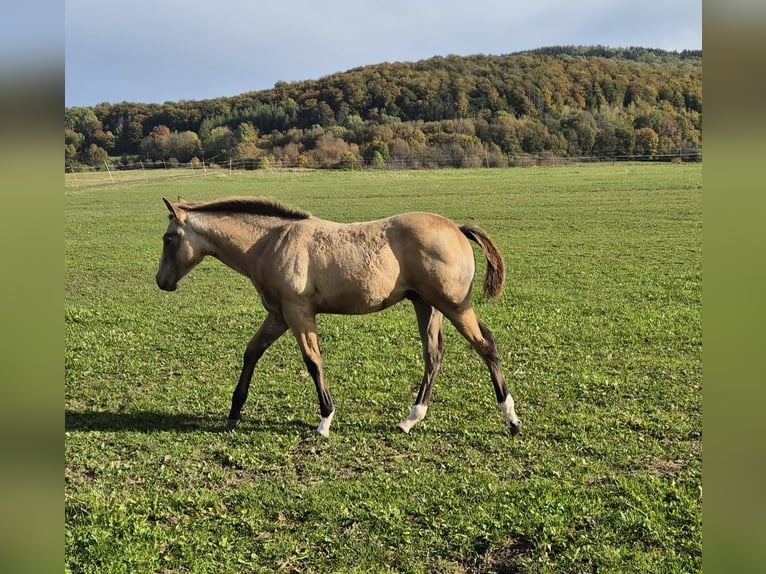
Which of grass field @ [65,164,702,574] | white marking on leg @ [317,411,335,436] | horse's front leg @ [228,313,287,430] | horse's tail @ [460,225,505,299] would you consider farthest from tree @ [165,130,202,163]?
white marking on leg @ [317,411,335,436]

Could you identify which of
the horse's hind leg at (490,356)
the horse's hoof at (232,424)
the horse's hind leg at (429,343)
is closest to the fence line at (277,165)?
the horse's hoof at (232,424)

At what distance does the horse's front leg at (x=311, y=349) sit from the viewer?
551 centimetres

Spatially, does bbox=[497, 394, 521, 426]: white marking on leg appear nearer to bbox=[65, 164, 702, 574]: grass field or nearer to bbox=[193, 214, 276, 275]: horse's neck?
bbox=[65, 164, 702, 574]: grass field

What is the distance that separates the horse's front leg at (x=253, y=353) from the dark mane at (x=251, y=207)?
1.06 metres

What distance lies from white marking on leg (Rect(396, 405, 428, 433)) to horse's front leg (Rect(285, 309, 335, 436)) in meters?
0.72

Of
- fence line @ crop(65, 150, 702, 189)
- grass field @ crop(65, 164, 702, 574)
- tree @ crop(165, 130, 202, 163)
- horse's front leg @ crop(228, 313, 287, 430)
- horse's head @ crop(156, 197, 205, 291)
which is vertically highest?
tree @ crop(165, 130, 202, 163)

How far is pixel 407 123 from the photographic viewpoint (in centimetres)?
4800

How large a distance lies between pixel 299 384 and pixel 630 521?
13.5 feet

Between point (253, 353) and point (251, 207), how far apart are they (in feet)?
4.93

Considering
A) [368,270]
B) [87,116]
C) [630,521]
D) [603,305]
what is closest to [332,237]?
[368,270]

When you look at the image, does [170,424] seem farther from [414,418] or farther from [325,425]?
[414,418]

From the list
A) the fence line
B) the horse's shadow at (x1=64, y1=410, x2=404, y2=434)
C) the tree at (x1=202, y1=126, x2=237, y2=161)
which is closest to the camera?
the horse's shadow at (x1=64, y1=410, x2=404, y2=434)

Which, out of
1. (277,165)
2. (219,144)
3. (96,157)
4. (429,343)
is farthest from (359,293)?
(219,144)

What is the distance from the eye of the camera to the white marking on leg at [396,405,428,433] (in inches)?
223
